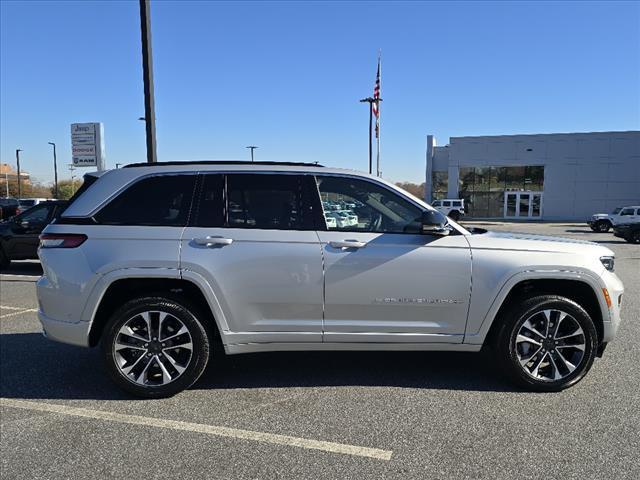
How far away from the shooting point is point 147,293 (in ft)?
12.5

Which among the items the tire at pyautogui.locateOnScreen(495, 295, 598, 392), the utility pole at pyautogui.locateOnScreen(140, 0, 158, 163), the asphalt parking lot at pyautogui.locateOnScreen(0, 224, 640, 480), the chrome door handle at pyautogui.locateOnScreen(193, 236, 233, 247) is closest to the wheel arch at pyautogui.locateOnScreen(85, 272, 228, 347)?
the chrome door handle at pyautogui.locateOnScreen(193, 236, 233, 247)

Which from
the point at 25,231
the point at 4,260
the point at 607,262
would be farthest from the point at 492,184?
the point at 607,262

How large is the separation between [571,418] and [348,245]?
205 centimetres

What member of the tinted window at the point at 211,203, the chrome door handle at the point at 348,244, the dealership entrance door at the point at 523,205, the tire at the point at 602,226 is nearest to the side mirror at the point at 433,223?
the chrome door handle at the point at 348,244

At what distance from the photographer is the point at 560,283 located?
3918 mm

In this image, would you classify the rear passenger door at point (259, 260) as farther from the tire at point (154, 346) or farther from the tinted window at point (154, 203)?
the tire at point (154, 346)

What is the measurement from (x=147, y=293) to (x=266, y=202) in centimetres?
122

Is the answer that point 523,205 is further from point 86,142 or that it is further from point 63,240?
point 63,240

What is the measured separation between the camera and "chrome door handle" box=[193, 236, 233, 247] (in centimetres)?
366

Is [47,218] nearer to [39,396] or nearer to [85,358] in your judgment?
[85,358]

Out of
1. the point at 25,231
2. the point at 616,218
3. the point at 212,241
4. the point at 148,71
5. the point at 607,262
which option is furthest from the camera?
the point at 616,218

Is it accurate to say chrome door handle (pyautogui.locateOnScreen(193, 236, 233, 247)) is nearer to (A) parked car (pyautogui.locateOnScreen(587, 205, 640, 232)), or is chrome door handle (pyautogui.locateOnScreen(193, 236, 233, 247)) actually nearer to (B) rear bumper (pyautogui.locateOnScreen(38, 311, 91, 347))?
(B) rear bumper (pyautogui.locateOnScreen(38, 311, 91, 347))

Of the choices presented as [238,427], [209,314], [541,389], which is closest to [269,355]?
[209,314]

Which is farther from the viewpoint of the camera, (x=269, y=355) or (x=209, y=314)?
(x=269, y=355)
